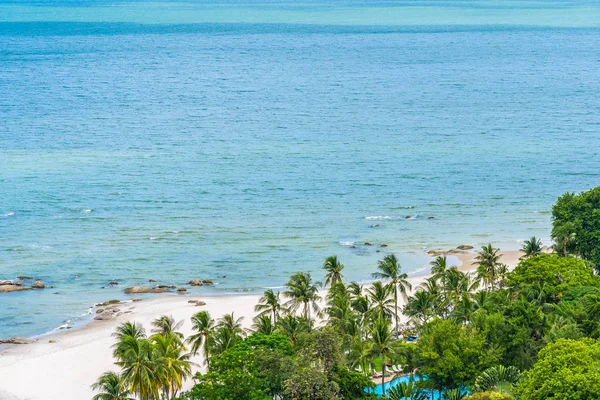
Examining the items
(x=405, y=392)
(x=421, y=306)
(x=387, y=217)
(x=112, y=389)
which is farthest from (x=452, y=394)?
(x=387, y=217)

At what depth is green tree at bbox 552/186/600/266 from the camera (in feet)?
244

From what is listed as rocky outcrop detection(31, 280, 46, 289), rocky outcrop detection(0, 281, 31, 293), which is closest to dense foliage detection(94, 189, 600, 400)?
rocky outcrop detection(31, 280, 46, 289)

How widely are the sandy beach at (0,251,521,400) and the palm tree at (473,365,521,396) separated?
24.0 meters

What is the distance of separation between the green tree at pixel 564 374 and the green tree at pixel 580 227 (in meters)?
26.1

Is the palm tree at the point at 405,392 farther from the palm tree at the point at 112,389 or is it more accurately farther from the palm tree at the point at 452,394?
the palm tree at the point at 112,389

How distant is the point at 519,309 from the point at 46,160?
10173 centimetres

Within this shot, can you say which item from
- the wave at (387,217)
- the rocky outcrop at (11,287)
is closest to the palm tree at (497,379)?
the rocky outcrop at (11,287)

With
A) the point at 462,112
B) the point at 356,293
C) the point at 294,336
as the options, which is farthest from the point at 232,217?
the point at 462,112

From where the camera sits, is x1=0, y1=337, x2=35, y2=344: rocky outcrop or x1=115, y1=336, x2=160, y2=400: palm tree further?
x1=0, y1=337, x2=35, y2=344: rocky outcrop

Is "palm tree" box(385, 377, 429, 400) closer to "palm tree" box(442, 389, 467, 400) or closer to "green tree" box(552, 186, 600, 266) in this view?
"palm tree" box(442, 389, 467, 400)

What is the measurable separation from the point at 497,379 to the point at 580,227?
28277 mm

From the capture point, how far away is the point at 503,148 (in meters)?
146

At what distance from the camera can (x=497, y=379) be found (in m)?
50.9

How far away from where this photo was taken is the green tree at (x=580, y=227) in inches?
2933
